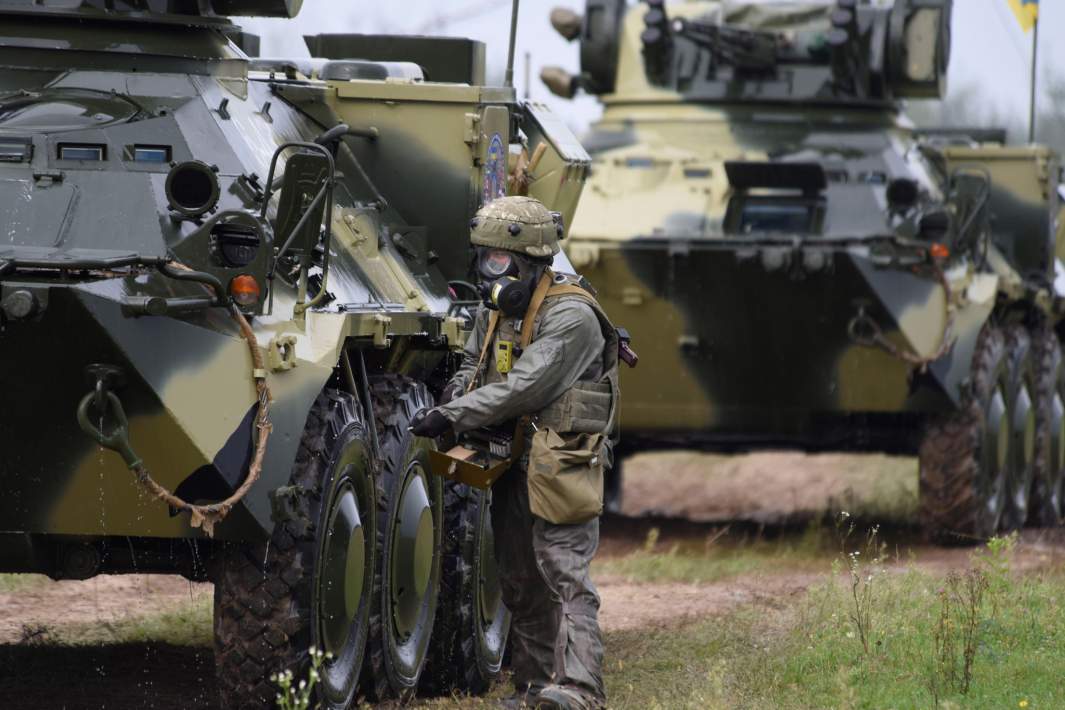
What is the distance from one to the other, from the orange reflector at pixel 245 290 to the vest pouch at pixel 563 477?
1076mm

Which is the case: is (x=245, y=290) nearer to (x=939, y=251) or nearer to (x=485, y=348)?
(x=485, y=348)

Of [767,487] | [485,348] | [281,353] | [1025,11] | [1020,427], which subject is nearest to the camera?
[281,353]

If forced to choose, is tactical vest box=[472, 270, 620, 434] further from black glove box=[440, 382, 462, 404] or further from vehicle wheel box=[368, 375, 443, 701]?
vehicle wheel box=[368, 375, 443, 701]

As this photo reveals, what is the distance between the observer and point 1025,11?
17.2m

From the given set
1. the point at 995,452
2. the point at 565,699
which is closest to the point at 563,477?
the point at 565,699

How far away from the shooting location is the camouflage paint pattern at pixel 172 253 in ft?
21.1

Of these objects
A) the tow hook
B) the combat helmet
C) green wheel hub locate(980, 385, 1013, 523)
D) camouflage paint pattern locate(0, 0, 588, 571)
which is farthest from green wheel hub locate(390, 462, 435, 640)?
green wheel hub locate(980, 385, 1013, 523)

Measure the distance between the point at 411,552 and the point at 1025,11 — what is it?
1045 centimetres

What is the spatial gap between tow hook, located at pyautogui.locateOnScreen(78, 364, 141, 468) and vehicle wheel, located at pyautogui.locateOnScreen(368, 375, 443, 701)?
1.53m

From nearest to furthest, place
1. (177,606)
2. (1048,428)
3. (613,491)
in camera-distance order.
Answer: (177,606) < (1048,428) < (613,491)

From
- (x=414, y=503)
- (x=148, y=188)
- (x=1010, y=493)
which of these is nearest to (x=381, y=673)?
(x=414, y=503)

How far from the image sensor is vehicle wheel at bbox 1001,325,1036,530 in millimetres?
14750

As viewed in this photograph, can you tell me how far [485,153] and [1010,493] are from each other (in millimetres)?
6793

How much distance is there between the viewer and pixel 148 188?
6891mm
